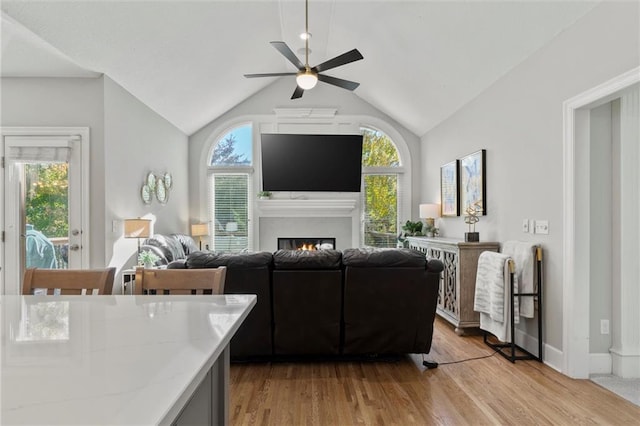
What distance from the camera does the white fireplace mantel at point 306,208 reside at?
21.5 feet

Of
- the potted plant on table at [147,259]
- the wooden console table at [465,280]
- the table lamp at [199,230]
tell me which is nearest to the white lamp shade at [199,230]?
the table lamp at [199,230]

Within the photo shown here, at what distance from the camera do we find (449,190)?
5168 millimetres

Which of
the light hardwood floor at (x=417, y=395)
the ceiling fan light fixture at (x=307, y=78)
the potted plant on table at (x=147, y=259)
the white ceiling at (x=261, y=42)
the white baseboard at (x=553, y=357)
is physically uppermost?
the white ceiling at (x=261, y=42)

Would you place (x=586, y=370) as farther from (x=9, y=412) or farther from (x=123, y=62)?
(x=123, y=62)

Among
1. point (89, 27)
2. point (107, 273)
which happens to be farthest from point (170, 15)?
point (107, 273)

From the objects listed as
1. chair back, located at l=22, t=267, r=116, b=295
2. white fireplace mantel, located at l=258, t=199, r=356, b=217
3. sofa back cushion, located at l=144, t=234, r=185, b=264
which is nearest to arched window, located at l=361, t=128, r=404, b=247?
white fireplace mantel, located at l=258, t=199, r=356, b=217

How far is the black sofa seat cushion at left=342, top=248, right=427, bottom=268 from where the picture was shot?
2832 millimetres

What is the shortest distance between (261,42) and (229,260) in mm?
3453

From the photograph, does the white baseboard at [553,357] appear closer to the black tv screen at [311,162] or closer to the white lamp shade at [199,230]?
the black tv screen at [311,162]

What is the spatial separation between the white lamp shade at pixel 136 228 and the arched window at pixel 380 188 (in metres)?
3.98

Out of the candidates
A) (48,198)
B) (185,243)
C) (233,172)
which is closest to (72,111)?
(48,198)

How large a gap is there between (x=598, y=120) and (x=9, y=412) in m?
3.63

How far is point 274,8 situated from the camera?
4.23 meters

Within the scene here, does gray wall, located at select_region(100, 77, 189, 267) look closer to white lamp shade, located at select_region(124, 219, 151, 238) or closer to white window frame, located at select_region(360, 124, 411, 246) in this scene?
white lamp shade, located at select_region(124, 219, 151, 238)
